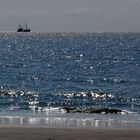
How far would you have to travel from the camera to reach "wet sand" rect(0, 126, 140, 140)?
762 inches

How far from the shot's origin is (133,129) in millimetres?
21938

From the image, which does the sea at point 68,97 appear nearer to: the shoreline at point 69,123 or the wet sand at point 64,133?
the shoreline at point 69,123

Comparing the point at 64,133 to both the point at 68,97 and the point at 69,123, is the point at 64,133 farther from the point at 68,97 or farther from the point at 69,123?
the point at 68,97

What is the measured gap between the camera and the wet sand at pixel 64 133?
19.3m

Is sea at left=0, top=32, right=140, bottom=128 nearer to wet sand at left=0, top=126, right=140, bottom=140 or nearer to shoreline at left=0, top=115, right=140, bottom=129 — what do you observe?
shoreline at left=0, top=115, right=140, bottom=129

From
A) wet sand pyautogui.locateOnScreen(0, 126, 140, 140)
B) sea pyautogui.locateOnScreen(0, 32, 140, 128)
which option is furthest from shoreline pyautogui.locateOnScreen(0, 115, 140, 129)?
wet sand pyautogui.locateOnScreen(0, 126, 140, 140)

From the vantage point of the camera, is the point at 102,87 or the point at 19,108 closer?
the point at 19,108

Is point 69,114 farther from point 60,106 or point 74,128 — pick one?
point 74,128

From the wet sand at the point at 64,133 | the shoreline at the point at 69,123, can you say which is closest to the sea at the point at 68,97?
the shoreline at the point at 69,123

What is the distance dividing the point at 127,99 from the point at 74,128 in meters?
17.7

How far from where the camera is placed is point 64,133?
20375 millimetres

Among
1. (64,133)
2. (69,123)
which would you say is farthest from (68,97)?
(64,133)

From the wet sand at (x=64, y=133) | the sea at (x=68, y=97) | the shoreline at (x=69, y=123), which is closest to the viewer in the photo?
the wet sand at (x=64, y=133)

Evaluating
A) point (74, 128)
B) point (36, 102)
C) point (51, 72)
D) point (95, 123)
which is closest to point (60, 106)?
point (36, 102)
